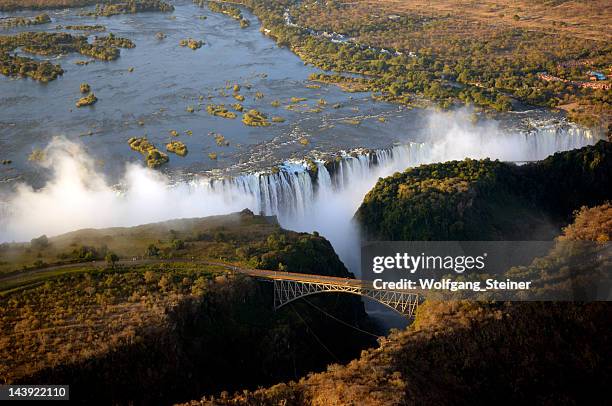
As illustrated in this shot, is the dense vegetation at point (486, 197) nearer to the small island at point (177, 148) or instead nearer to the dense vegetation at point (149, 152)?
the small island at point (177, 148)

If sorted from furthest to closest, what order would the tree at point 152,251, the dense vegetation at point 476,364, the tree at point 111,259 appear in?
the tree at point 152,251
the tree at point 111,259
the dense vegetation at point 476,364

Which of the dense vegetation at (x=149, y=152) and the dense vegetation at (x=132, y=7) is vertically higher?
the dense vegetation at (x=132, y=7)

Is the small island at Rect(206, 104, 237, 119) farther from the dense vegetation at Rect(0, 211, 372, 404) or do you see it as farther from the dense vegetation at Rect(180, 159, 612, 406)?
the dense vegetation at Rect(180, 159, 612, 406)

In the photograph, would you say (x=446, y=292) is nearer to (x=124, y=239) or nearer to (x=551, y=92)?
(x=124, y=239)

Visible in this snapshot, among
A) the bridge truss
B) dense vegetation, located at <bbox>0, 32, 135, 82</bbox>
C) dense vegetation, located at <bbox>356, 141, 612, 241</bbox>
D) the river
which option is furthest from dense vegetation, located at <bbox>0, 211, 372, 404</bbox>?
dense vegetation, located at <bbox>0, 32, 135, 82</bbox>

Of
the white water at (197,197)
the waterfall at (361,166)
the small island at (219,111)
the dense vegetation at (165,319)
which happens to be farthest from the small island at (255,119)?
the dense vegetation at (165,319)

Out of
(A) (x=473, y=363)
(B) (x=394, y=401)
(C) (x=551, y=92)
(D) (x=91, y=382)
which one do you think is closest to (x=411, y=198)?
(A) (x=473, y=363)
